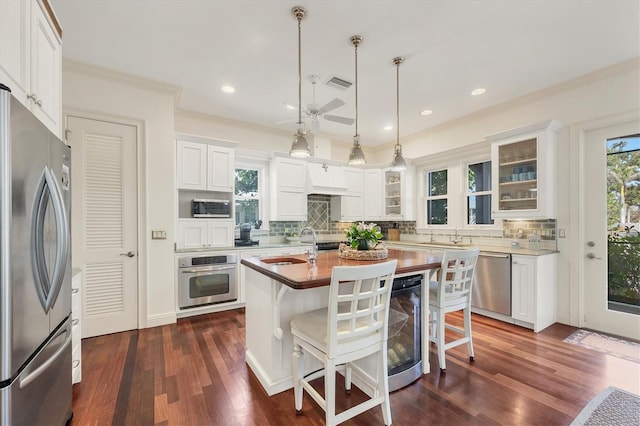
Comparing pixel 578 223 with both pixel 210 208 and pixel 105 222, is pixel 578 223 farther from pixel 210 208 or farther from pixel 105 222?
pixel 105 222

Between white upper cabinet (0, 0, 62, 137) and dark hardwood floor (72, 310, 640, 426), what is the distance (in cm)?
196

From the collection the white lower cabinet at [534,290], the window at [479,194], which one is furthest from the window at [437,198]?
the white lower cabinet at [534,290]

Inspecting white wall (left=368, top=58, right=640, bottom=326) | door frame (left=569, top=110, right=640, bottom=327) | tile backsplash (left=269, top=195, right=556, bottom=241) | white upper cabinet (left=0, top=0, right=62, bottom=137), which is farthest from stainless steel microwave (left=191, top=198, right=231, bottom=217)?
door frame (left=569, top=110, right=640, bottom=327)

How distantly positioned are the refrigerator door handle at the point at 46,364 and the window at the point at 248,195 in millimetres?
3087

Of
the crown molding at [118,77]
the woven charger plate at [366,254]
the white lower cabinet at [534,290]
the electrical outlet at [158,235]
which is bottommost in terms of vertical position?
the white lower cabinet at [534,290]

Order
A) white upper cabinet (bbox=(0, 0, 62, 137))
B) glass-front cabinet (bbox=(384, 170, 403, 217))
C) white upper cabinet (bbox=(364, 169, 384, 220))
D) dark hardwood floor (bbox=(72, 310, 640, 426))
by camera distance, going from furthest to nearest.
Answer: white upper cabinet (bbox=(364, 169, 384, 220)) < glass-front cabinet (bbox=(384, 170, 403, 217)) < dark hardwood floor (bbox=(72, 310, 640, 426)) < white upper cabinet (bbox=(0, 0, 62, 137))

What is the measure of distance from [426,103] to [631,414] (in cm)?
365

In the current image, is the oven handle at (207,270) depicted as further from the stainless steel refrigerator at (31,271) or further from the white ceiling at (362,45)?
the white ceiling at (362,45)

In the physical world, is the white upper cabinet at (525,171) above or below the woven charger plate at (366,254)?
above

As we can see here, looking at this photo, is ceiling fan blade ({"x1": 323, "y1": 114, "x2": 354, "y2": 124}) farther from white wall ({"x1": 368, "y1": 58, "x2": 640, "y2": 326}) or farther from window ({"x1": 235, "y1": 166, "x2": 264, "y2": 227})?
white wall ({"x1": 368, "y1": 58, "x2": 640, "y2": 326})

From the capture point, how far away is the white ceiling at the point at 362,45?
7.28ft

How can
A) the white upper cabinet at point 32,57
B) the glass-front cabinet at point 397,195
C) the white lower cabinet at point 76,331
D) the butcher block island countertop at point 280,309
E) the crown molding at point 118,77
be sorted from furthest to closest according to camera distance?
1. the glass-front cabinet at point 397,195
2. the crown molding at point 118,77
3. the white lower cabinet at point 76,331
4. the butcher block island countertop at point 280,309
5. the white upper cabinet at point 32,57

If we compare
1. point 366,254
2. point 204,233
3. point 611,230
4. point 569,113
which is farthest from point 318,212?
point 611,230

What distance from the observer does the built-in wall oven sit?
11.9 feet
